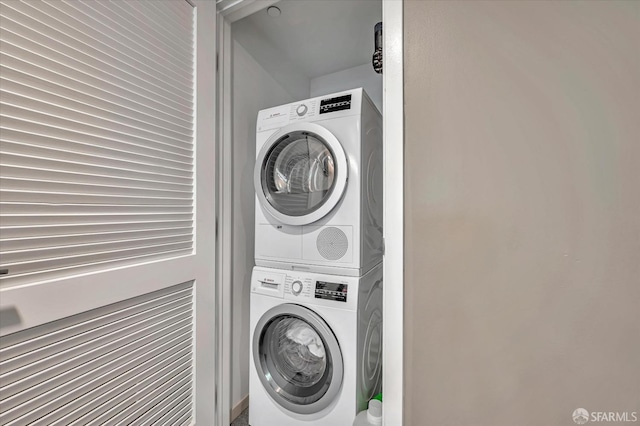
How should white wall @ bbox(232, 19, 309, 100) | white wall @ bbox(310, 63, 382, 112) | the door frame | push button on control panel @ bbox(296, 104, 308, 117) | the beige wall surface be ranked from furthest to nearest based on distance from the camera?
white wall @ bbox(310, 63, 382, 112) < white wall @ bbox(232, 19, 309, 100) < push button on control panel @ bbox(296, 104, 308, 117) < the door frame < the beige wall surface

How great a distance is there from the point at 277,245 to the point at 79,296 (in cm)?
80

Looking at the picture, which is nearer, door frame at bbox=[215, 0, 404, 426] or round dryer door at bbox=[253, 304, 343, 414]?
door frame at bbox=[215, 0, 404, 426]

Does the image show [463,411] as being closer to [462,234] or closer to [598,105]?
[462,234]

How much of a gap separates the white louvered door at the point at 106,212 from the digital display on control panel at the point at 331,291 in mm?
514

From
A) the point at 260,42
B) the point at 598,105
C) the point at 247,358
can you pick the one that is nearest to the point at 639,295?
the point at 598,105

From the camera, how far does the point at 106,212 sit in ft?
2.70

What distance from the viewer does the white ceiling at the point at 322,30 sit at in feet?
4.93

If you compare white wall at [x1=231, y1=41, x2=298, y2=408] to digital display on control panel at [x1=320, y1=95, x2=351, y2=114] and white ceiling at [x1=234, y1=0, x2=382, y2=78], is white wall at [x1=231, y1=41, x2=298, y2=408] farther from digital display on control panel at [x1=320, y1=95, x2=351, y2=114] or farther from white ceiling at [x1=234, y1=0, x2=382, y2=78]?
digital display on control panel at [x1=320, y1=95, x2=351, y2=114]

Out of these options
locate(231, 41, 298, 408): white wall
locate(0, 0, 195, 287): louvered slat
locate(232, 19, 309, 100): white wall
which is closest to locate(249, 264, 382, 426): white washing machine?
locate(231, 41, 298, 408): white wall

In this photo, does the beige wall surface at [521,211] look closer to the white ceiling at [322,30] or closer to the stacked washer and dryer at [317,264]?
the stacked washer and dryer at [317,264]

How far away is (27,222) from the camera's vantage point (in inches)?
25.8

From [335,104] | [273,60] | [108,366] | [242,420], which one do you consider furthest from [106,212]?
[273,60]

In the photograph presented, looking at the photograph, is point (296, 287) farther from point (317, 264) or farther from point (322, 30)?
point (322, 30)

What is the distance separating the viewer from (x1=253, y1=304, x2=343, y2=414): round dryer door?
1.20 m
